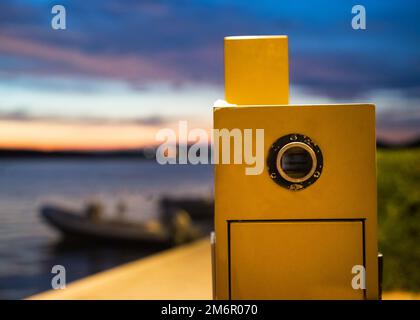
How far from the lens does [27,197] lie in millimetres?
43531

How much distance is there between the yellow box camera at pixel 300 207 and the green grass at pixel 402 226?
2.90 m

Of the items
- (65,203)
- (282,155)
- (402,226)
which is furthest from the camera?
(65,203)

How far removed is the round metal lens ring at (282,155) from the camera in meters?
3.34

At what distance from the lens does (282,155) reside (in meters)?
3.34

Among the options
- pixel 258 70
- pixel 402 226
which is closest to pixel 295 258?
pixel 258 70

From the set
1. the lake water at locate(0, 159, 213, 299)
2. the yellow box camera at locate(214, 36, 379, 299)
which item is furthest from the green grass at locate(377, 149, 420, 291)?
the lake water at locate(0, 159, 213, 299)

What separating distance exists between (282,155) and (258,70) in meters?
0.57

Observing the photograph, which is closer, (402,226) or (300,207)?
(300,207)

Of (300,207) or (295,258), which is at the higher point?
(300,207)

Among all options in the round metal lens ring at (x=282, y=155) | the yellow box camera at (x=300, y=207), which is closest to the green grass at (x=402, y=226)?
the yellow box camera at (x=300, y=207)

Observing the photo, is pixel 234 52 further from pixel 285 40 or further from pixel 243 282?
pixel 243 282

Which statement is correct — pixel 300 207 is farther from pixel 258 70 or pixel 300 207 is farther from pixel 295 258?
pixel 258 70

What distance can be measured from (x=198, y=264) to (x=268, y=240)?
14.2 ft

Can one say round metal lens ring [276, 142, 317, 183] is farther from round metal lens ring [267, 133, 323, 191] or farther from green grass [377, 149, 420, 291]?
green grass [377, 149, 420, 291]
